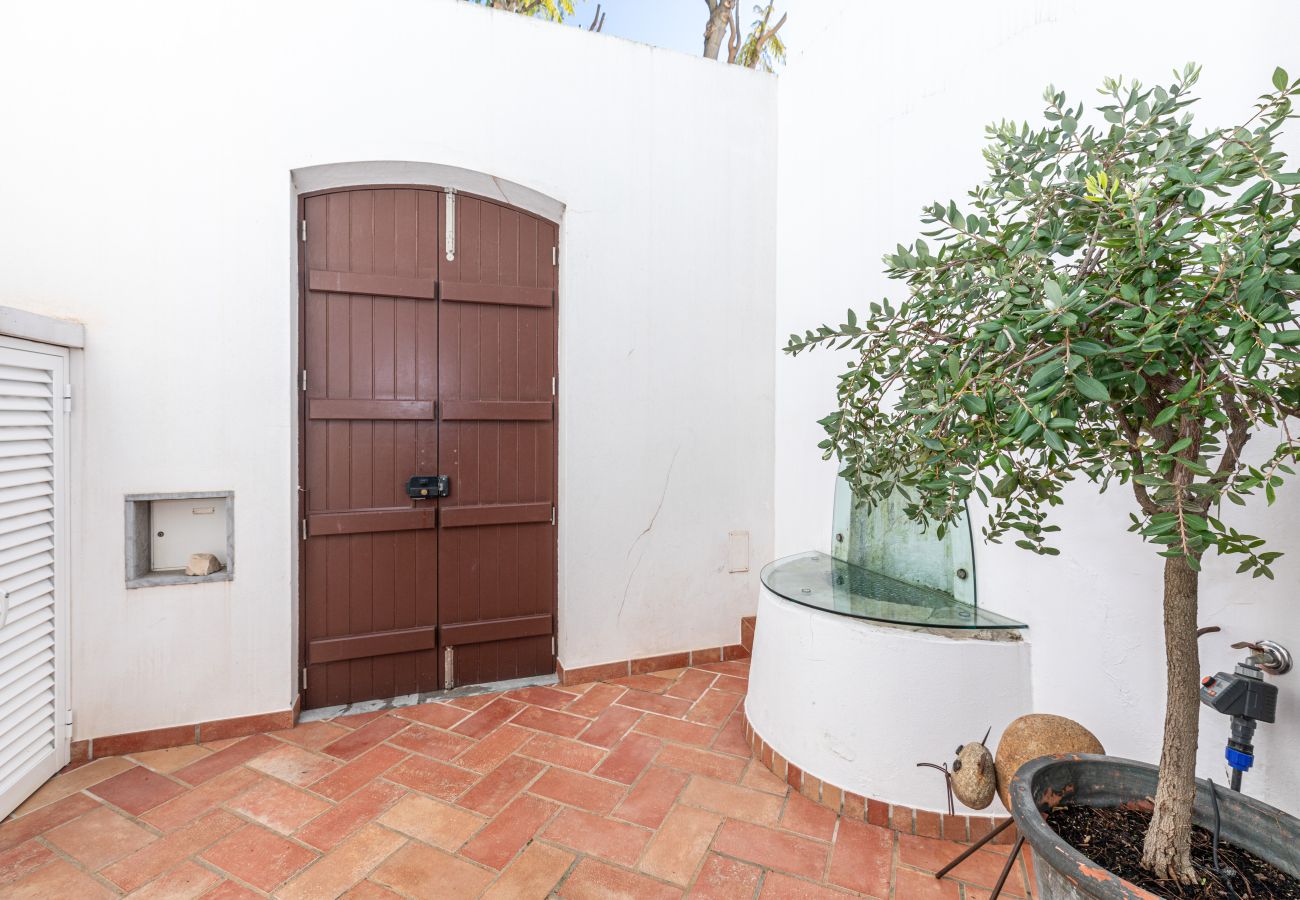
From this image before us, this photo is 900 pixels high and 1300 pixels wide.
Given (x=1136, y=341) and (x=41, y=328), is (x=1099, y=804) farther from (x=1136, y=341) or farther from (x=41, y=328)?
(x=41, y=328)

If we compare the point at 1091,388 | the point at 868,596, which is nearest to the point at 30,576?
the point at 868,596

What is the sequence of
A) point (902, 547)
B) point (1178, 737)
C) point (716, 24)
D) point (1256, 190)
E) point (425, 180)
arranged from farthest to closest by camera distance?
1. point (716, 24)
2. point (425, 180)
3. point (902, 547)
4. point (1178, 737)
5. point (1256, 190)

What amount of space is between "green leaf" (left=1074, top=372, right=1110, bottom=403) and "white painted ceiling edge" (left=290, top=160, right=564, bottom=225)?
2.54m

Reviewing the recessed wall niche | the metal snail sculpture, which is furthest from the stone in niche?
the metal snail sculpture

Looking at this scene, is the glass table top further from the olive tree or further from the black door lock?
the black door lock

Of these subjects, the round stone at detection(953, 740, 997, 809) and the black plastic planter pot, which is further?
the round stone at detection(953, 740, 997, 809)

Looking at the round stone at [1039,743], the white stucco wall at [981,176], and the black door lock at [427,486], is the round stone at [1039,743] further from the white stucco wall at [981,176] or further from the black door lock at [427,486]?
the black door lock at [427,486]

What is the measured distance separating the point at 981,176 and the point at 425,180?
7.54 feet

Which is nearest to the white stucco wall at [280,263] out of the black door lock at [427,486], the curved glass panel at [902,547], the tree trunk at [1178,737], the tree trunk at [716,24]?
the black door lock at [427,486]

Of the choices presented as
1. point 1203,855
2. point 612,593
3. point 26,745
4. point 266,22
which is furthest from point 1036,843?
point 266,22

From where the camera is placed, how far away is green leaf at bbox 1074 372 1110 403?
0.83m

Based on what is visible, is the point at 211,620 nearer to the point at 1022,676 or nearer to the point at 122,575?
the point at 122,575

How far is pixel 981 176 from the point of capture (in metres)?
2.10

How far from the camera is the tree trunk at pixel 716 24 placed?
186 inches
